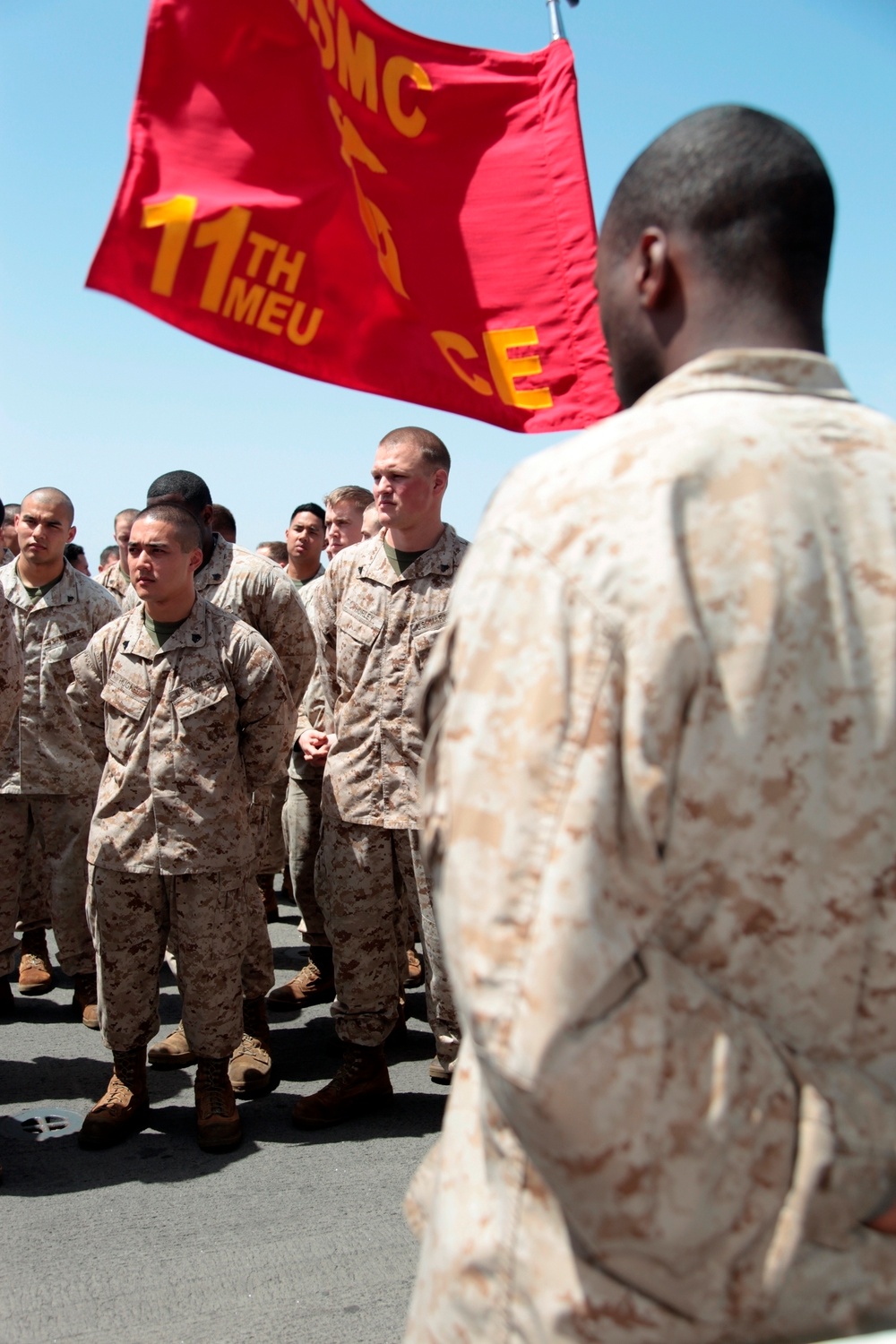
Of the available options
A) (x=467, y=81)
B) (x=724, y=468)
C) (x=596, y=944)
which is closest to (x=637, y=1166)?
(x=596, y=944)

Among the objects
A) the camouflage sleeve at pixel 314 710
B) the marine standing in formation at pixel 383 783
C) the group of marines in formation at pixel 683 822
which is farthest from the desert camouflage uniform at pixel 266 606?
the group of marines in formation at pixel 683 822

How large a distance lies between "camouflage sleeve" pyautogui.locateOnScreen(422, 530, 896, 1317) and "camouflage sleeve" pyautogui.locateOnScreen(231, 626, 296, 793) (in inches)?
129

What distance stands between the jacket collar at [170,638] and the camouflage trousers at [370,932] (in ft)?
2.98

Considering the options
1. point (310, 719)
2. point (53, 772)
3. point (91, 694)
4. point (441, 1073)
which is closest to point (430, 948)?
point (441, 1073)

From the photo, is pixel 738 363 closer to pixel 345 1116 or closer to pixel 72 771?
pixel 345 1116

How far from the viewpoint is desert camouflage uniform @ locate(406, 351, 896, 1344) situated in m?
0.93

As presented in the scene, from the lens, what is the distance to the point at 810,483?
1.04 meters

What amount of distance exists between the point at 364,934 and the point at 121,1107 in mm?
1062

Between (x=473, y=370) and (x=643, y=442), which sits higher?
(x=473, y=370)

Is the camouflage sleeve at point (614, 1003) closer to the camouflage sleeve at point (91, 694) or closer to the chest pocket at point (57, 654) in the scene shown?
the camouflage sleeve at point (91, 694)

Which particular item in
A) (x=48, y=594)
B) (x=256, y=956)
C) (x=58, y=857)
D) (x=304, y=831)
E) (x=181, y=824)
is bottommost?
(x=256, y=956)

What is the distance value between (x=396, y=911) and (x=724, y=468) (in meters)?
3.73

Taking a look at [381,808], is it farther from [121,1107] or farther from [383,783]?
[121,1107]

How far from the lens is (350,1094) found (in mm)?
4320
